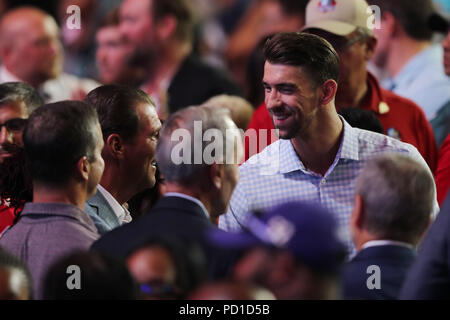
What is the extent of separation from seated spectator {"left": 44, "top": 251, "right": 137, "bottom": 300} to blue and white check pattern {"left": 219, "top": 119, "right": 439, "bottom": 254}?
4.53ft

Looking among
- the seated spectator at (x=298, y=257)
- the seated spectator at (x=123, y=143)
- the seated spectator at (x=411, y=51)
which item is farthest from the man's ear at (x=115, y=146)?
the seated spectator at (x=411, y=51)

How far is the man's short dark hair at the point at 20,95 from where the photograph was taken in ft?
16.1

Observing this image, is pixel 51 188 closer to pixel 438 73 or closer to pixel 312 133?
pixel 312 133

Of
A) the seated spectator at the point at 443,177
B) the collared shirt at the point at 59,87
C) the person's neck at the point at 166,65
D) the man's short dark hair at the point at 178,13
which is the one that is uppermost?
the man's short dark hair at the point at 178,13

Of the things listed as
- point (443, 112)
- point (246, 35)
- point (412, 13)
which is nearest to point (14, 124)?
point (443, 112)

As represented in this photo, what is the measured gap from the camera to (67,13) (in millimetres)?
8156

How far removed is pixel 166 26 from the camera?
750 cm

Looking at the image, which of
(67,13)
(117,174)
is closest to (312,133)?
(117,174)

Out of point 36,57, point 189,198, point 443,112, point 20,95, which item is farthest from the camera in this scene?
point 36,57

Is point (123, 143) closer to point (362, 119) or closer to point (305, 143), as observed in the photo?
point (305, 143)

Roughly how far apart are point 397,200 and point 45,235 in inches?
45.9

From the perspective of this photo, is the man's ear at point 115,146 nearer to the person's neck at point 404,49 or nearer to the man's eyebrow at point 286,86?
the man's eyebrow at point 286,86

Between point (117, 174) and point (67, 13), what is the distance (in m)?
4.19
